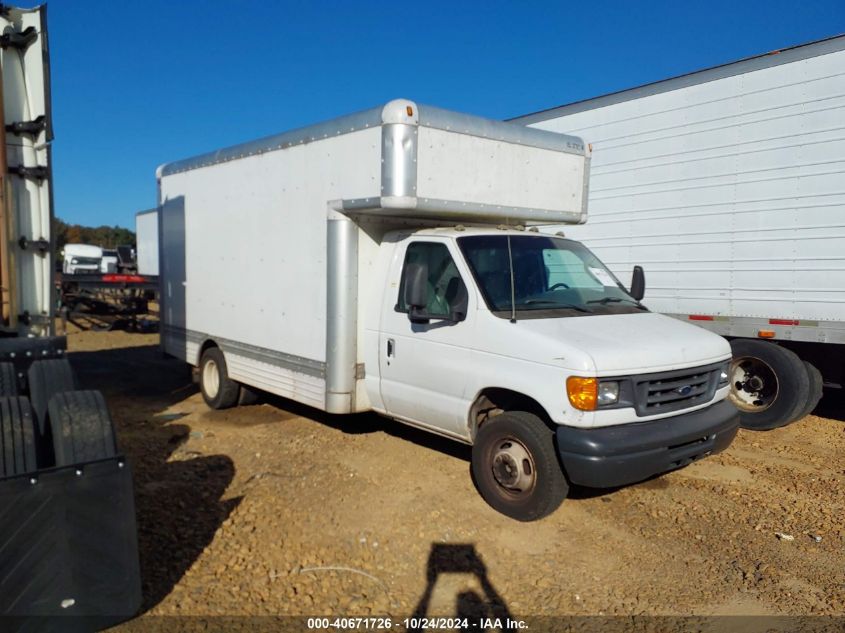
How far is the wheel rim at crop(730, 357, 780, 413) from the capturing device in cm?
735

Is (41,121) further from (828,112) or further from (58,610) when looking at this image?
(828,112)

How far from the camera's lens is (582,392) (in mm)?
4223

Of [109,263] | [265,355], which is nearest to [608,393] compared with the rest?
[265,355]

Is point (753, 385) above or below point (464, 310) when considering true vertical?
below

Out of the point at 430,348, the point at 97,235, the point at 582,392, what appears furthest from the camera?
the point at 97,235

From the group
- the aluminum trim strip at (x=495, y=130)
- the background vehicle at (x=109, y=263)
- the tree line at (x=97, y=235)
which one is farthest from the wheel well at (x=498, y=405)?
the tree line at (x=97, y=235)

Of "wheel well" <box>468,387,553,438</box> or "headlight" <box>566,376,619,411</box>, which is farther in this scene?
"wheel well" <box>468,387,553,438</box>

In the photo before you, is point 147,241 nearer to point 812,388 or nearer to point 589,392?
point 812,388

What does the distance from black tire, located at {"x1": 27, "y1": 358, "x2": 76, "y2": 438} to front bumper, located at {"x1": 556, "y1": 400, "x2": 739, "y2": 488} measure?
323 cm

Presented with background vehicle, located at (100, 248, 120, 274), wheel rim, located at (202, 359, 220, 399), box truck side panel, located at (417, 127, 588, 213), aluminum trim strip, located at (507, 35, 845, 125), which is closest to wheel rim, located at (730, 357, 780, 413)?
box truck side panel, located at (417, 127, 588, 213)

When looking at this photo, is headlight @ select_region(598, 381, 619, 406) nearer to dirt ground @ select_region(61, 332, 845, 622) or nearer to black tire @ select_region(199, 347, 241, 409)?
dirt ground @ select_region(61, 332, 845, 622)

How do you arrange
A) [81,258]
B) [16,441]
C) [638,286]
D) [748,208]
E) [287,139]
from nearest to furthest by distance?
[16,441]
[638,286]
[287,139]
[748,208]
[81,258]

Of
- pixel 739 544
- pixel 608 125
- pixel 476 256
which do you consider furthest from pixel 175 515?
pixel 608 125

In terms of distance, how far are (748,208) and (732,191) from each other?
272mm
